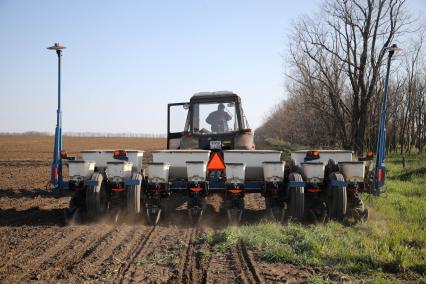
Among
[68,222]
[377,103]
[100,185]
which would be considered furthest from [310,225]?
[377,103]

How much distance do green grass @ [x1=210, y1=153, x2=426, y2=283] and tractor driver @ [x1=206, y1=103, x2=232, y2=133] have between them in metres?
3.16

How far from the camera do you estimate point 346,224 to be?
7508mm

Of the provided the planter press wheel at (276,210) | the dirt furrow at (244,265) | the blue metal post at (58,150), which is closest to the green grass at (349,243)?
the dirt furrow at (244,265)

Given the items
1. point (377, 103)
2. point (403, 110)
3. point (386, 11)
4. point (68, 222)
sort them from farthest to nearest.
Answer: point (403, 110), point (377, 103), point (386, 11), point (68, 222)

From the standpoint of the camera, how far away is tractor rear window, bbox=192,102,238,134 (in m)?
9.79

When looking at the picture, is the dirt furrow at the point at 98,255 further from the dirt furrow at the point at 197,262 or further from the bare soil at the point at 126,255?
the dirt furrow at the point at 197,262

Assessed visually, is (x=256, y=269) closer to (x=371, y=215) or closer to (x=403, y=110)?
(x=371, y=215)

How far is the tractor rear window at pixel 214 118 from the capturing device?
9.79m

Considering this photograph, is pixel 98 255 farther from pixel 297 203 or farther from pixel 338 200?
pixel 338 200

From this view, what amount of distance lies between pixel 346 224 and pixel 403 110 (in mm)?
32450

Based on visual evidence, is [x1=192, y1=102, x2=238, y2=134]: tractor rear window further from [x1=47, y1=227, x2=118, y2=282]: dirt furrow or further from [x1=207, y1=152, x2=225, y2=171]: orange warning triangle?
[x1=47, y1=227, x2=118, y2=282]: dirt furrow

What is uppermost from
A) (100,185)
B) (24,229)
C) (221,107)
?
(221,107)

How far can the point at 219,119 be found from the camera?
9.82m

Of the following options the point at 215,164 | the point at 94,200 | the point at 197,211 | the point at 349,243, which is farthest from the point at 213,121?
the point at 349,243
